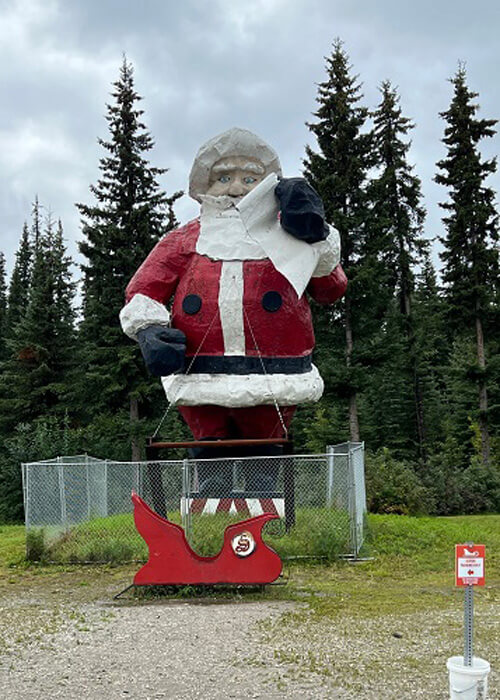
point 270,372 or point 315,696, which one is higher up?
point 270,372

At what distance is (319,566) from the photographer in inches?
324

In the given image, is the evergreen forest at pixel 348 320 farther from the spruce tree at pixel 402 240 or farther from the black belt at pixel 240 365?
the black belt at pixel 240 365

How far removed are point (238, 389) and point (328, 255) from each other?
1.87 meters

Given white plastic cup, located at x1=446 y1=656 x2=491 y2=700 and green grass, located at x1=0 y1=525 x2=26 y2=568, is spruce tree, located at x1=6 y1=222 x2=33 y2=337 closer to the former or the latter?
green grass, located at x1=0 y1=525 x2=26 y2=568

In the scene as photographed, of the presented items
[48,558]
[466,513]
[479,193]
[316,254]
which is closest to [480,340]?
[479,193]

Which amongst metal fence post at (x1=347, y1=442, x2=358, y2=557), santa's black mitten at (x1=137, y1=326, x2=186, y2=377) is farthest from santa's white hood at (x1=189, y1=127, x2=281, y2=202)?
metal fence post at (x1=347, y1=442, x2=358, y2=557)

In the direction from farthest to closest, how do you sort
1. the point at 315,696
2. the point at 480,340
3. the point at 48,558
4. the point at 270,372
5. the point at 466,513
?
the point at 480,340 → the point at 466,513 → the point at 48,558 → the point at 270,372 → the point at 315,696

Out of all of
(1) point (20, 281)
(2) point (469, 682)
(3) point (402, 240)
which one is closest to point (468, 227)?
(3) point (402, 240)

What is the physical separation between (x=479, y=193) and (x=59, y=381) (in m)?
13.5

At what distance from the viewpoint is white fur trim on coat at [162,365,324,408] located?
340 inches

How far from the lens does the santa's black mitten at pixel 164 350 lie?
8227mm

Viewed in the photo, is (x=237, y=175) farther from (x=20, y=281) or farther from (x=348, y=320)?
(x=20, y=281)

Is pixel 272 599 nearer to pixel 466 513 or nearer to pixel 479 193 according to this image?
pixel 466 513

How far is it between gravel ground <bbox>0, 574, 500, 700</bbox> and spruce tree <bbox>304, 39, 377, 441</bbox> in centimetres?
1201
